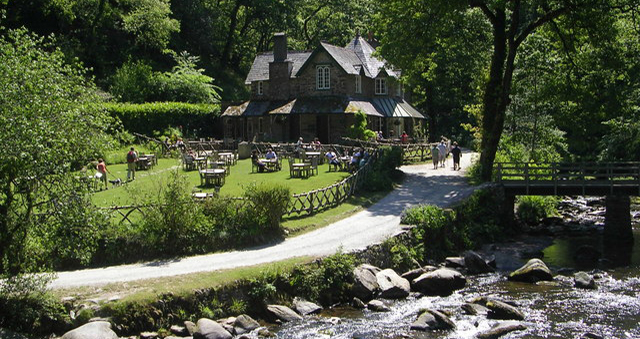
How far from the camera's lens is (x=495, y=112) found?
33719mm

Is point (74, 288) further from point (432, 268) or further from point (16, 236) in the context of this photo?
point (432, 268)

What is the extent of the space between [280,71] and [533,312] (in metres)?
37.9

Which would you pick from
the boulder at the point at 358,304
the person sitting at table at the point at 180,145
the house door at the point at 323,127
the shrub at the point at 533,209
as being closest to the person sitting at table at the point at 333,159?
the shrub at the point at 533,209

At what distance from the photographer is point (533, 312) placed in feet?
60.6

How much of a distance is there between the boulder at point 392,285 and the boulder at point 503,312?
313cm

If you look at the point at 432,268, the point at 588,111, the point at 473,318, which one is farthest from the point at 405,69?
the point at 473,318

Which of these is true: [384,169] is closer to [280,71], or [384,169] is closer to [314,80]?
[314,80]

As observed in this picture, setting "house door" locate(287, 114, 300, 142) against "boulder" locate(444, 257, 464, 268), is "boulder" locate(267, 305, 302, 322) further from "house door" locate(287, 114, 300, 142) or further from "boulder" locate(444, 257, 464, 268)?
"house door" locate(287, 114, 300, 142)

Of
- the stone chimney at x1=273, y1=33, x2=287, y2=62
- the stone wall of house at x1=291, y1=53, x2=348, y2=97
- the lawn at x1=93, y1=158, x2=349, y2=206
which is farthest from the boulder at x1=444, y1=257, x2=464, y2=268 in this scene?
the stone chimney at x1=273, y1=33, x2=287, y2=62

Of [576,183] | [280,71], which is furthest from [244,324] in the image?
[280,71]

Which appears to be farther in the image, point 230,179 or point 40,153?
point 230,179

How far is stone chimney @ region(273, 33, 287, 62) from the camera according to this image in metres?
53.0

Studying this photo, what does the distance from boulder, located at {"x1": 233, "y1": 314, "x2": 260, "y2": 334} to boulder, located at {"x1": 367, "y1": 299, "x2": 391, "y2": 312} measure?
364 centimetres

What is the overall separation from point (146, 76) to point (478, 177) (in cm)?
3432
